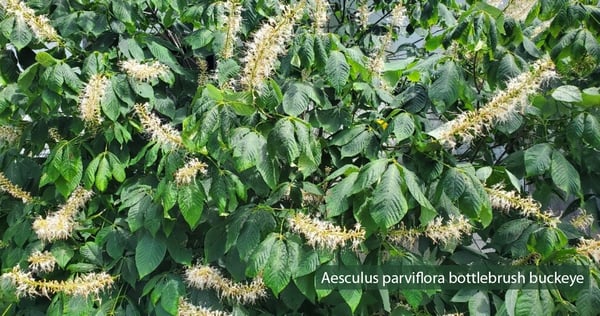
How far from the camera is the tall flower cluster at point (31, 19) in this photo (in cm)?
187

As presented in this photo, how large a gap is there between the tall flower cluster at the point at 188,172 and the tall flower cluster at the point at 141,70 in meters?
0.47

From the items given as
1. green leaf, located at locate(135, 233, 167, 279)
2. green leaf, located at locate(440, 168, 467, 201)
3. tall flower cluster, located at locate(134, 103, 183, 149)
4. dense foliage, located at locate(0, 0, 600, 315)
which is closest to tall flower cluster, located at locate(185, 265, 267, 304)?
dense foliage, located at locate(0, 0, 600, 315)

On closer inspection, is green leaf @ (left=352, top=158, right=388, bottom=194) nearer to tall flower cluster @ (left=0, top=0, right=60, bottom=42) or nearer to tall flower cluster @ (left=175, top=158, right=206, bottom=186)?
tall flower cluster @ (left=175, top=158, right=206, bottom=186)

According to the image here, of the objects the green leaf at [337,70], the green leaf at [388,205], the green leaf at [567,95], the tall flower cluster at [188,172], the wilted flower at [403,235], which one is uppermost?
the green leaf at [337,70]

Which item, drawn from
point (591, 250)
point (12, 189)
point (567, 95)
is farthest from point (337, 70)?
point (12, 189)

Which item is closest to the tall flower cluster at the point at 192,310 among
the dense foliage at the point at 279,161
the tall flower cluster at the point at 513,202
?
the dense foliage at the point at 279,161

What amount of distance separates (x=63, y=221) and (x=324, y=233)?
0.93 m

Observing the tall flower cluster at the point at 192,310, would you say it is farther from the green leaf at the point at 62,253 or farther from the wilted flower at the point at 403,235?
the wilted flower at the point at 403,235

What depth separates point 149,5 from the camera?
2314 millimetres

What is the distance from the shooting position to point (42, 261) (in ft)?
6.03

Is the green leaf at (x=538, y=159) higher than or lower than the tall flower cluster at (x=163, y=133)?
lower

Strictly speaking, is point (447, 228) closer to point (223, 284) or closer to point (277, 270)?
point (277, 270)

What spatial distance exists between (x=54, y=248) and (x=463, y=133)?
1471mm

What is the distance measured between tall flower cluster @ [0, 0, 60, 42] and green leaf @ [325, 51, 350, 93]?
3.35 ft
